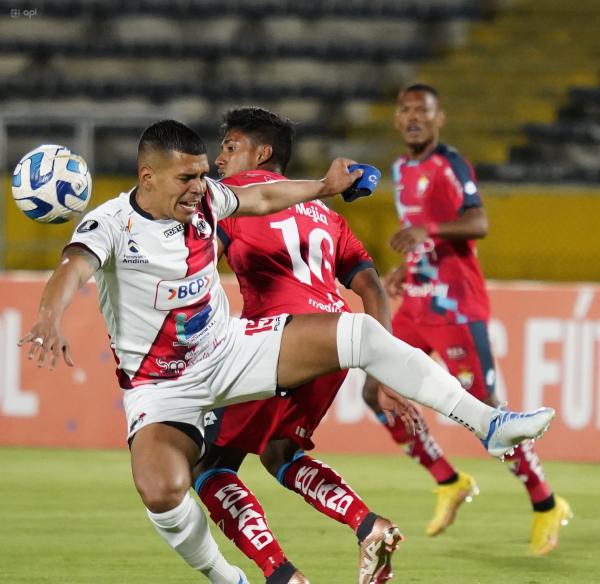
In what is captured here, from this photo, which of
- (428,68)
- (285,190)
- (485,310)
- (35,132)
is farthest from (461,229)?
(428,68)

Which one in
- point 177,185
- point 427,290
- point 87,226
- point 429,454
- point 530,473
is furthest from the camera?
point 427,290

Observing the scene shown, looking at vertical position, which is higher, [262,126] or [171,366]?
[262,126]

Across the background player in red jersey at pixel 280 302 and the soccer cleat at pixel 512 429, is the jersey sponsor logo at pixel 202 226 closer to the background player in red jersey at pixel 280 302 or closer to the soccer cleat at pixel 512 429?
the background player in red jersey at pixel 280 302

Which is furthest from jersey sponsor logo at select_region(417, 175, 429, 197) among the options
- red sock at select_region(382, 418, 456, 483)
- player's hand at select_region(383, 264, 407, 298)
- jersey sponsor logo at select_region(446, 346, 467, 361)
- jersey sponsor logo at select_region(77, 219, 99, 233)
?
jersey sponsor logo at select_region(77, 219, 99, 233)

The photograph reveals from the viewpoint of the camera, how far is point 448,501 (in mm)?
6844

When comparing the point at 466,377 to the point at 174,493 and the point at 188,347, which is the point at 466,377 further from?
the point at 174,493

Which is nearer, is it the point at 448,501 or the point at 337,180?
the point at 337,180

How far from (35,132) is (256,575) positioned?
9592mm

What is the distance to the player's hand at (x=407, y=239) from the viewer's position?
6.20 m

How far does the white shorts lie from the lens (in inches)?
186

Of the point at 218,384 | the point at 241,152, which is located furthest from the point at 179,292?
the point at 241,152

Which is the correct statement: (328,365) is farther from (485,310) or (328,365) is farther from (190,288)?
(485,310)

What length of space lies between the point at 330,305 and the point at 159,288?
0.95 meters

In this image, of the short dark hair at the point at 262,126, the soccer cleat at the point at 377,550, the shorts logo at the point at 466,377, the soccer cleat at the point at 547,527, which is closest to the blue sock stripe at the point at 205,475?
the soccer cleat at the point at 377,550
